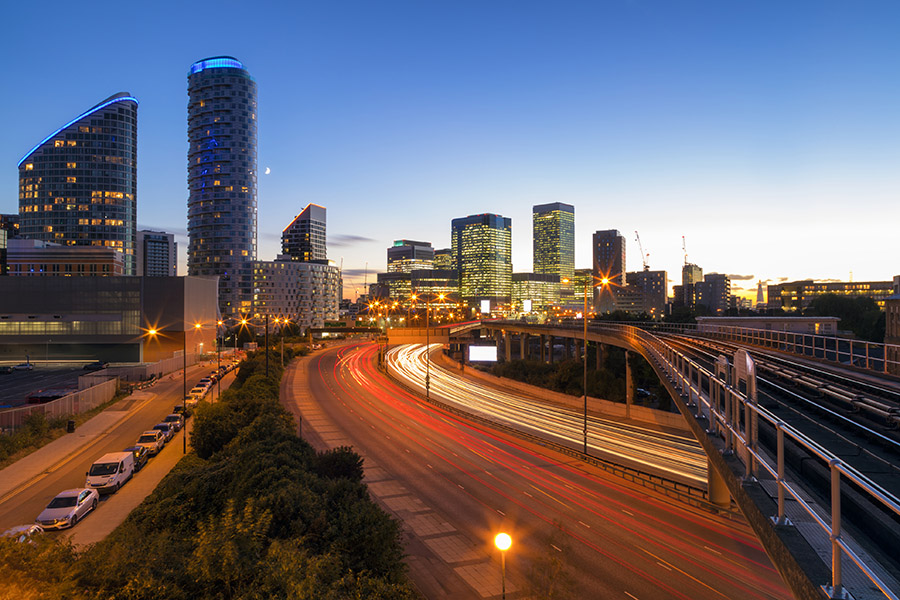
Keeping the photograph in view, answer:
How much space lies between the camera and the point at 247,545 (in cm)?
1156

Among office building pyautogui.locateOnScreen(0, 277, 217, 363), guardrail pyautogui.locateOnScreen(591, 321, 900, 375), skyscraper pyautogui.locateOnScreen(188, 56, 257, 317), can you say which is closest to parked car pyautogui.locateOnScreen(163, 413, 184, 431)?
guardrail pyautogui.locateOnScreen(591, 321, 900, 375)

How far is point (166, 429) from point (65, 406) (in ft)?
32.5

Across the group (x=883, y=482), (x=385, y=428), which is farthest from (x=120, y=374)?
(x=883, y=482)

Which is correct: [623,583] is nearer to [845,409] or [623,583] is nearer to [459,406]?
[845,409]

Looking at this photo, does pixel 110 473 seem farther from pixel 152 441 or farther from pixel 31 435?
pixel 31 435

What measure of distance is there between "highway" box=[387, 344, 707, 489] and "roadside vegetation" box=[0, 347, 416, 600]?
59.3ft

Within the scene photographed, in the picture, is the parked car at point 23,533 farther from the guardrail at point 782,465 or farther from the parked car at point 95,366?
the parked car at point 95,366

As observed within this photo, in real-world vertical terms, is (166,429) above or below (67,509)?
below

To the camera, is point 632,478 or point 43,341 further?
point 43,341

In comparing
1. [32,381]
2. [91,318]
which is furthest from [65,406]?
[91,318]

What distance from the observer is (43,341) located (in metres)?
81.2

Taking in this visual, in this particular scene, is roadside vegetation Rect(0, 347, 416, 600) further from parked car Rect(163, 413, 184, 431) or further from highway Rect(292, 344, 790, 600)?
parked car Rect(163, 413, 184, 431)

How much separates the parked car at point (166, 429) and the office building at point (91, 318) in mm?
49127

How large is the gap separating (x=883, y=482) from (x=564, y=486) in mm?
21766
